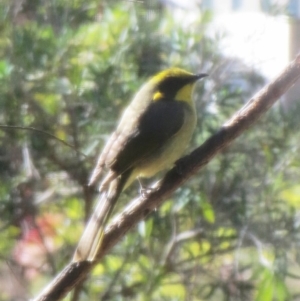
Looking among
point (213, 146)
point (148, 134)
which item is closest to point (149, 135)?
point (148, 134)

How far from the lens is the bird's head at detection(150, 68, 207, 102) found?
2.84ft

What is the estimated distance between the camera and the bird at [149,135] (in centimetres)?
77

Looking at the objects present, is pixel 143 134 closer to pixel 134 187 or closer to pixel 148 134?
pixel 148 134

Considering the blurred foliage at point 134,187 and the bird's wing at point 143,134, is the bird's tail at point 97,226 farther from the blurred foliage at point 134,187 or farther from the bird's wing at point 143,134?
the blurred foliage at point 134,187

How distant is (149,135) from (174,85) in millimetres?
96

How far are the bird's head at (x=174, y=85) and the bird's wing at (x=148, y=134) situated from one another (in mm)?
12

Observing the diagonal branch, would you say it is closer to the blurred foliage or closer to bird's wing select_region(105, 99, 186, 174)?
bird's wing select_region(105, 99, 186, 174)

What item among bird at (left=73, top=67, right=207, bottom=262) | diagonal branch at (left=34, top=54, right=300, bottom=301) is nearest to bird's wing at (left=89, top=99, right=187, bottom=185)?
bird at (left=73, top=67, right=207, bottom=262)

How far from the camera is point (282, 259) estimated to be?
0.95 metres

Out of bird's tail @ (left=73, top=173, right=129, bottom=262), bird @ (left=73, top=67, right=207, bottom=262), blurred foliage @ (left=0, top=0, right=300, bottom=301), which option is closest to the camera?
bird's tail @ (left=73, top=173, right=129, bottom=262)

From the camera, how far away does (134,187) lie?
1014 millimetres

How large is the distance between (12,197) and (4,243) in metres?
0.08

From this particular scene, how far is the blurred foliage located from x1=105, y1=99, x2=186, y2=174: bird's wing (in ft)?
0.37

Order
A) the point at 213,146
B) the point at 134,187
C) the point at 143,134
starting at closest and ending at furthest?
the point at 213,146
the point at 143,134
the point at 134,187
